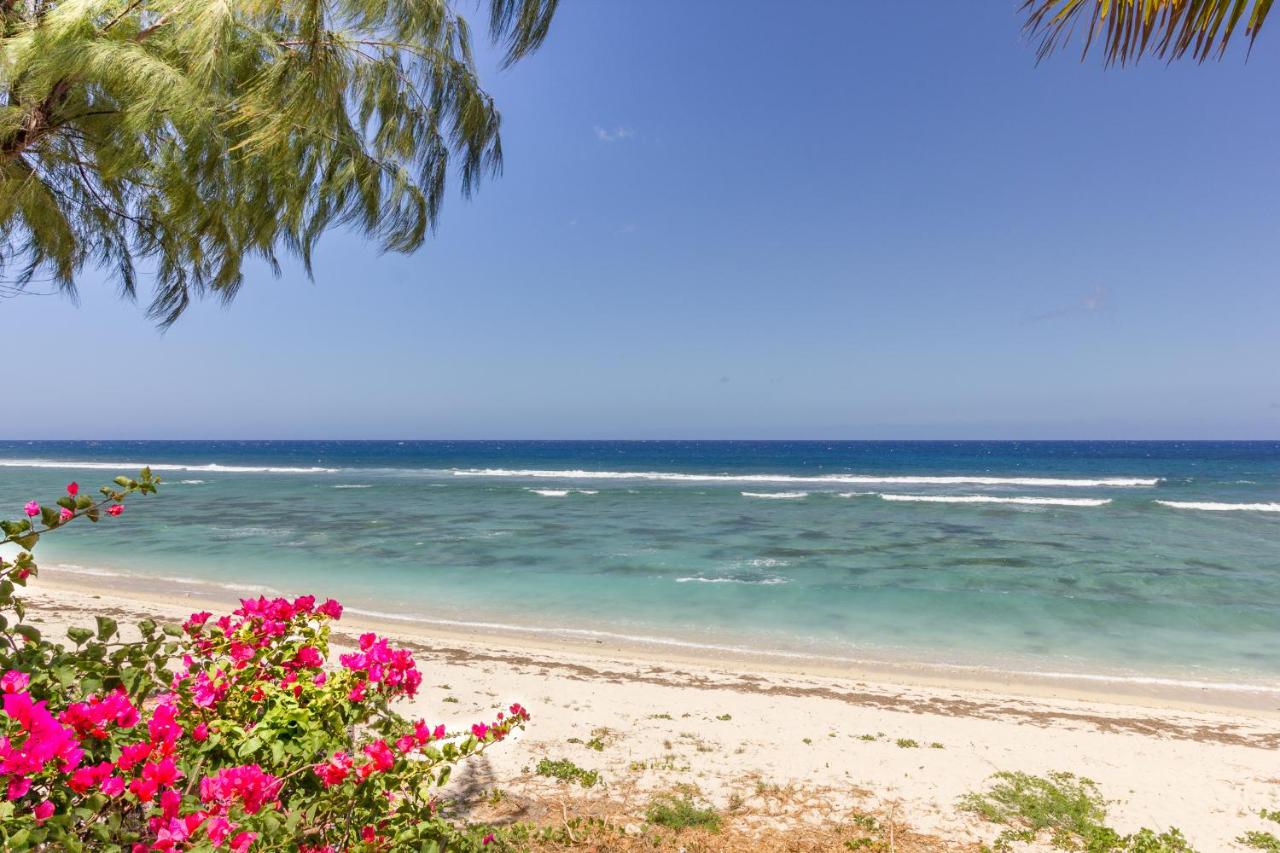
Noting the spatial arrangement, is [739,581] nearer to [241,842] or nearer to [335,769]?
[335,769]

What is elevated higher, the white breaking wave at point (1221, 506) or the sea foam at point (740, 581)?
the white breaking wave at point (1221, 506)

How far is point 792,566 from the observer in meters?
13.9

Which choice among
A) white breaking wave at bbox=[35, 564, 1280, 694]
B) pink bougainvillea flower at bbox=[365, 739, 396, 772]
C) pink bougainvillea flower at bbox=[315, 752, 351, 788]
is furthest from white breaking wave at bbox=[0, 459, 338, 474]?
pink bougainvillea flower at bbox=[365, 739, 396, 772]

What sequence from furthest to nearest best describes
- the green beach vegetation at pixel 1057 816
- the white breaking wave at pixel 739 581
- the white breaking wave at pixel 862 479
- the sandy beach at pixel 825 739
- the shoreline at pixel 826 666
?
1. the white breaking wave at pixel 862 479
2. the white breaking wave at pixel 739 581
3. the shoreline at pixel 826 666
4. the sandy beach at pixel 825 739
5. the green beach vegetation at pixel 1057 816

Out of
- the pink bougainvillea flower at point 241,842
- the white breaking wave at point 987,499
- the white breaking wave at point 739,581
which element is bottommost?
the white breaking wave at point 739,581

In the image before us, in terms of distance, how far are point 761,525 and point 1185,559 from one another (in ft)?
33.8

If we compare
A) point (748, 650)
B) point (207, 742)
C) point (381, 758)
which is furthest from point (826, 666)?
point (207, 742)

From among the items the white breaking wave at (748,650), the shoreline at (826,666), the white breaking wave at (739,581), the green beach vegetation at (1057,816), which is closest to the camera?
the green beach vegetation at (1057,816)

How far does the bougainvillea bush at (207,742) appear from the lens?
4.31 feet

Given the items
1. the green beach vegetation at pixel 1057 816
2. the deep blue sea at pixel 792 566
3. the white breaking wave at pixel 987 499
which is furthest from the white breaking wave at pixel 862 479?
the green beach vegetation at pixel 1057 816

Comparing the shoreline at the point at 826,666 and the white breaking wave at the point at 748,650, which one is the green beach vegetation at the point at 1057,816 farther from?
the white breaking wave at the point at 748,650

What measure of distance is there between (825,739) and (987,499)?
27.0 meters

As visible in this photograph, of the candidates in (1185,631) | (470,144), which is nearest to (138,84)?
(470,144)

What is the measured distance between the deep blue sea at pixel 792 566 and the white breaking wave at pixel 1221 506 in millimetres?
205
